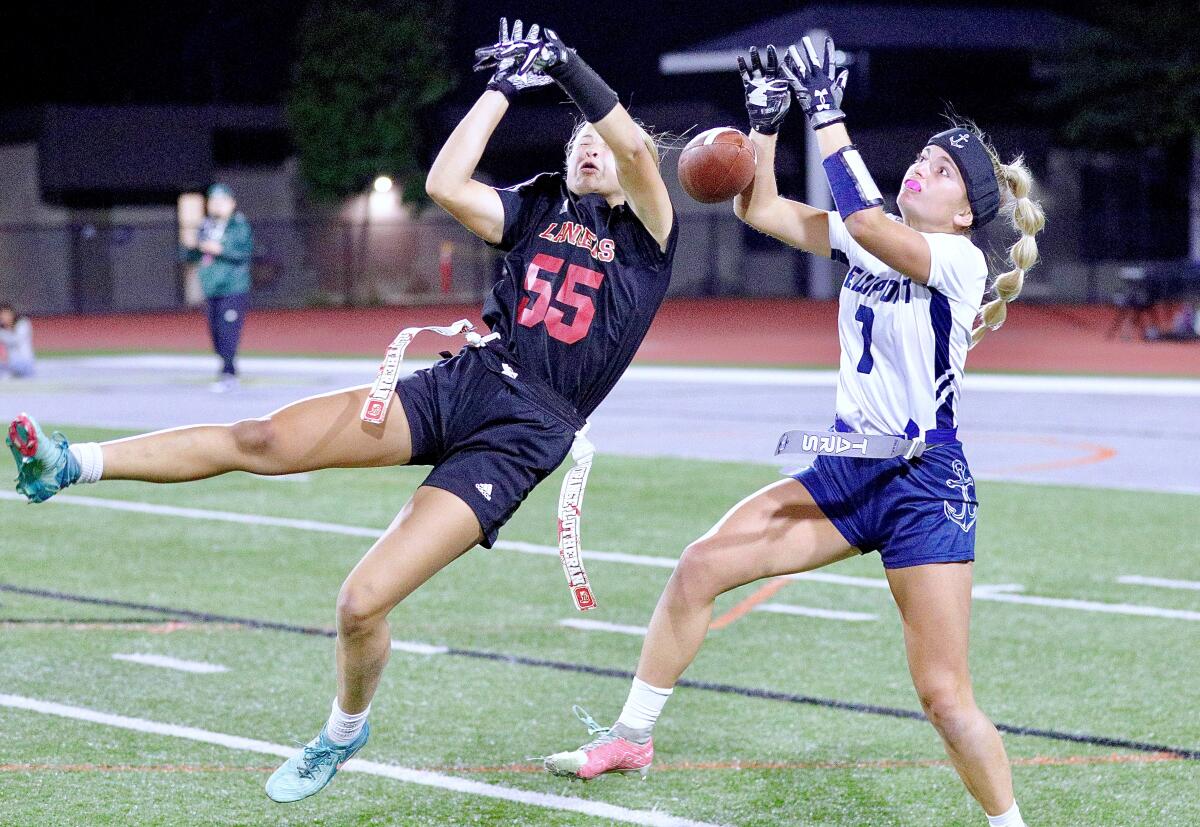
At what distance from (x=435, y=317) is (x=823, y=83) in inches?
1251

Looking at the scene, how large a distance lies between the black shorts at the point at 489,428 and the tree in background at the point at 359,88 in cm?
3519

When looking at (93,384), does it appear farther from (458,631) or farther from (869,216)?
(869,216)

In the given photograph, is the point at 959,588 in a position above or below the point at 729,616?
above

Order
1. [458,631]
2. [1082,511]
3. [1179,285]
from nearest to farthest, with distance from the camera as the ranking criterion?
1. [458,631]
2. [1082,511]
3. [1179,285]

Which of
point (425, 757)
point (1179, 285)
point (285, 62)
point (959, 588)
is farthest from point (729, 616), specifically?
point (285, 62)

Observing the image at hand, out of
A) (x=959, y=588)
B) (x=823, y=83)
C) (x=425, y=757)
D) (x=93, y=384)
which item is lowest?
(x=93, y=384)

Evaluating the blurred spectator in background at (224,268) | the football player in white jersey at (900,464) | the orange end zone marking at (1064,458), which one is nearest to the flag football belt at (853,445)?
the football player in white jersey at (900,464)

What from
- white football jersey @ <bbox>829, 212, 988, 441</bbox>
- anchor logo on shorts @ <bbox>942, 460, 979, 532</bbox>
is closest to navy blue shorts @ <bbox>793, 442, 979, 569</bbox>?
anchor logo on shorts @ <bbox>942, 460, 979, 532</bbox>

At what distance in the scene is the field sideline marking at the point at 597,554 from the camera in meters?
8.12

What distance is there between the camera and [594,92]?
4789 millimetres

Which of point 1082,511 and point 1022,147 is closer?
point 1082,511

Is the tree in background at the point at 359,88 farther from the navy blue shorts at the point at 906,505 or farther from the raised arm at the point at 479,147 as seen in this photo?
the navy blue shorts at the point at 906,505

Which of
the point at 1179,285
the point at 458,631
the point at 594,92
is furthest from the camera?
the point at 1179,285

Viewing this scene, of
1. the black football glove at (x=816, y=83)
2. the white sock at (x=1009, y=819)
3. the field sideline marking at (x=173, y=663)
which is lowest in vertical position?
the field sideline marking at (x=173, y=663)
